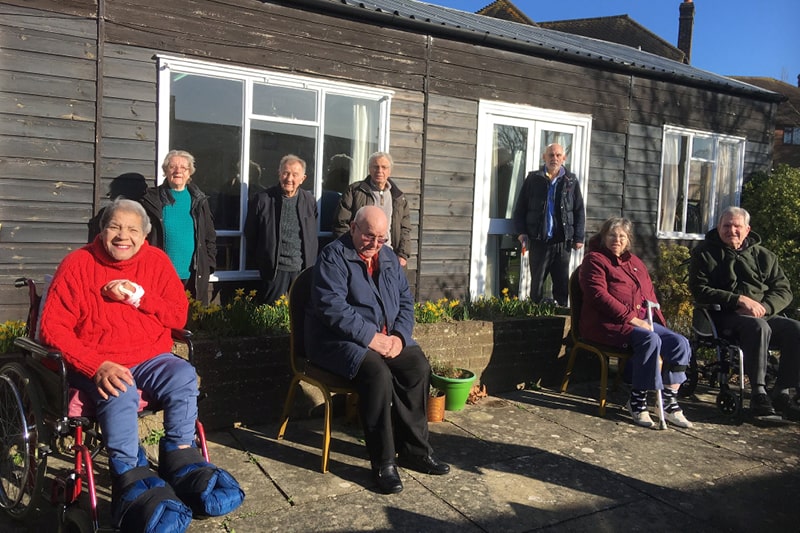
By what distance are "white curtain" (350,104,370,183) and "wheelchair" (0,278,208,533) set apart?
3811mm

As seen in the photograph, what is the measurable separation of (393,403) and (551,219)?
145 inches

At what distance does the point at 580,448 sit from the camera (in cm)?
452

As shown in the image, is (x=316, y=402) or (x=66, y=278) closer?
(x=66, y=278)

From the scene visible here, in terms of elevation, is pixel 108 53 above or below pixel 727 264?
above

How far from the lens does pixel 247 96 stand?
6254 millimetres

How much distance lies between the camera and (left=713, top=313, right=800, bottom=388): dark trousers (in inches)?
203

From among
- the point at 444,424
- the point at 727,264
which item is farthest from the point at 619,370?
the point at 444,424

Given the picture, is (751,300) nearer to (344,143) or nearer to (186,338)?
(344,143)

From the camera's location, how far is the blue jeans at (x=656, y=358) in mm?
4953

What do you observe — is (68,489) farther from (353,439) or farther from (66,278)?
(353,439)

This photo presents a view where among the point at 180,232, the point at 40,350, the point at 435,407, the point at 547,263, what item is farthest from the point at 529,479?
the point at 547,263

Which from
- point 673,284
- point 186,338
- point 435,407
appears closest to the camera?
point 186,338

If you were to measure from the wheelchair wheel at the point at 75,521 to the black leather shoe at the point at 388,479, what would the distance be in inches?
59.5

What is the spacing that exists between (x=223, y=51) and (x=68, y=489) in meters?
4.29
